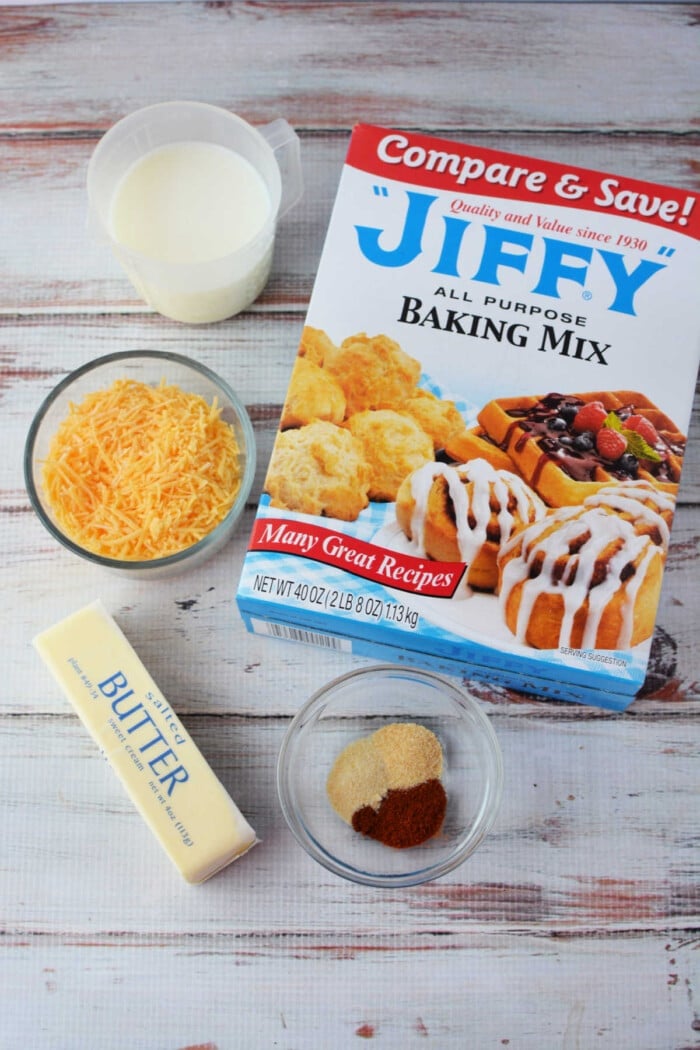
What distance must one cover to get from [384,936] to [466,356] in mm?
673

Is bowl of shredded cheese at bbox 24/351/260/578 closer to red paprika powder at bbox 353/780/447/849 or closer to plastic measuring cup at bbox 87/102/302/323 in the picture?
plastic measuring cup at bbox 87/102/302/323

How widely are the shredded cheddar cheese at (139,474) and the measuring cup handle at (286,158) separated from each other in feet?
0.93

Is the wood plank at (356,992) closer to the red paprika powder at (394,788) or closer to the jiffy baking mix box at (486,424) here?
the red paprika powder at (394,788)

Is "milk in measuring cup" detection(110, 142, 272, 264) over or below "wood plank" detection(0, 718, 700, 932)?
over

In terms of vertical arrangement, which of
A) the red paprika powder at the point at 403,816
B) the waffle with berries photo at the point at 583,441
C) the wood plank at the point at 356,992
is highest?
the waffle with berries photo at the point at 583,441

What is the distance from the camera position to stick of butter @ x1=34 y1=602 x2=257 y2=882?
109 centimetres

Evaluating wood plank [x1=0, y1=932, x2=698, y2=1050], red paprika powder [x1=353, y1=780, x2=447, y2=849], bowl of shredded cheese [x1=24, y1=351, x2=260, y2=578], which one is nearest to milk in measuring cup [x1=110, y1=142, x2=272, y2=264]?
bowl of shredded cheese [x1=24, y1=351, x2=260, y2=578]

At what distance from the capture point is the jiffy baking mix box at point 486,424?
3.53 feet

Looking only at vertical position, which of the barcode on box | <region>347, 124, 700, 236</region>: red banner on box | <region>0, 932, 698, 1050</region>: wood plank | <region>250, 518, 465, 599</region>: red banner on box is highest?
<region>347, 124, 700, 236</region>: red banner on box

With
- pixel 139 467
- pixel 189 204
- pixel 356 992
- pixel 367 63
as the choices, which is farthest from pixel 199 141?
pixel 356 992

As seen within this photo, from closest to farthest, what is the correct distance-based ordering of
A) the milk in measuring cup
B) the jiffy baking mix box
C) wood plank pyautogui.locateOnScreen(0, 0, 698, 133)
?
the jiffy baking mix box < the milk in measuring cup < wood plank pyautogui.locateOnScreen(0, 0, 698, 133)

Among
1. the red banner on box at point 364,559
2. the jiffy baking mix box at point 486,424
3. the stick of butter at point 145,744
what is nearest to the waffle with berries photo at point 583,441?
the jiffy baking mix box at point 486,424

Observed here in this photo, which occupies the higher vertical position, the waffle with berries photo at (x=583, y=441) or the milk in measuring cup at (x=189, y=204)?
the milk in measuring cup at (x=189, y=204)

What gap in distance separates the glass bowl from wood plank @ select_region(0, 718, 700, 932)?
0.08ft
